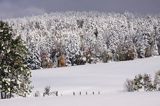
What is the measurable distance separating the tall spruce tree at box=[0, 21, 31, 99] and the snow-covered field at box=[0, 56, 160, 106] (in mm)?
6917

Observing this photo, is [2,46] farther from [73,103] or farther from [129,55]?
[129,55]

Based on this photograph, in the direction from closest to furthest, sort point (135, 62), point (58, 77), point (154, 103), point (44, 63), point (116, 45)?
1. point (154, 103)
2. point (58, 77)
3. point (135, 62)
4. point (44, 63)
5. point (116, 45)

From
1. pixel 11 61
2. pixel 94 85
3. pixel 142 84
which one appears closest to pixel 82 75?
pixel 94 85

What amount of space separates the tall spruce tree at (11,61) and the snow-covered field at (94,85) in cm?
692

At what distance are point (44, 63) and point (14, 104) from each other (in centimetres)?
12086

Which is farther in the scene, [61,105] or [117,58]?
[117,58]

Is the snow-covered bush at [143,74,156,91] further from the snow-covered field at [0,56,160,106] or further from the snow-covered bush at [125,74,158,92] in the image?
the snow-covered field at [0,56,160,106]

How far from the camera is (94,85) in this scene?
229 feet

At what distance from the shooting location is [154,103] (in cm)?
2086

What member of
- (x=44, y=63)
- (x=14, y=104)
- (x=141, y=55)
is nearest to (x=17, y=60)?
(x=14, y=104)

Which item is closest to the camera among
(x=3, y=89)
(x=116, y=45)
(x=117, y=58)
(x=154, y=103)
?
(x=154, y=103)

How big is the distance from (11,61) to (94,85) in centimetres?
3533

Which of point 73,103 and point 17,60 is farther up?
point 17,60

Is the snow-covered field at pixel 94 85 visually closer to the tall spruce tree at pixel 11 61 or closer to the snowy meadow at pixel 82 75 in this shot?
the snowy meadow at pixel 82 75
